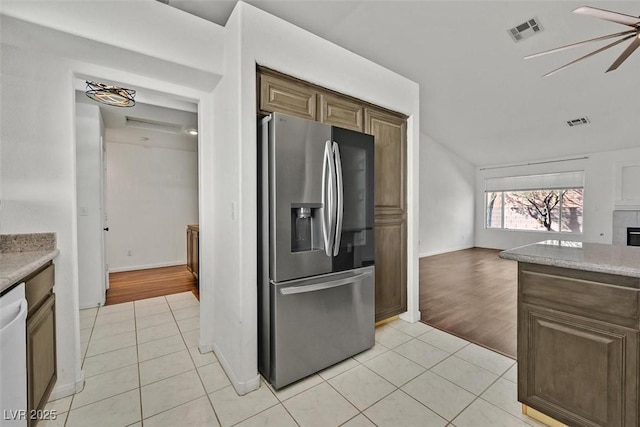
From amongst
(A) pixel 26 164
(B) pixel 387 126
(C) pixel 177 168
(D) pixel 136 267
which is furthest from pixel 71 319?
(C) pixel 177 168

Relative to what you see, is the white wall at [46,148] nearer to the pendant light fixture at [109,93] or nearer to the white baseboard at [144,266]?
the pendant light fixture at [109,93]

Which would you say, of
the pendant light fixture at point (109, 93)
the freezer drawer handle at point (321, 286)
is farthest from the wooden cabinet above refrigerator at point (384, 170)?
the pendant light fixture at point (109, 93)

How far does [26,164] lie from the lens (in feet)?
5.47

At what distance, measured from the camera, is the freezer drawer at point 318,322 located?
1.79m

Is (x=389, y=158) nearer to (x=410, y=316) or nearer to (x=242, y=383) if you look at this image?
(x=410, y=316)

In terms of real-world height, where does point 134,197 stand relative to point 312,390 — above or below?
above

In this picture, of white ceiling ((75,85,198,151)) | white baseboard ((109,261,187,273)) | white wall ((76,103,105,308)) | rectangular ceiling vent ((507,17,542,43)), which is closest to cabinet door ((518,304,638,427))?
rectangular ceiling vent ((507,17,542,43))

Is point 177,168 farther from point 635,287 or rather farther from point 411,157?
point 635,287

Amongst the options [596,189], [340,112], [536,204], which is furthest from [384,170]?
[536,204]

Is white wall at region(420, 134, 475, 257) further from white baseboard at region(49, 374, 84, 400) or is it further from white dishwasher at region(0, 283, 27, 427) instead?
white dishwasher at region(0, 283, 27, 427)

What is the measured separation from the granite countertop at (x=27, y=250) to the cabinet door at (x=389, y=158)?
2.37 meters

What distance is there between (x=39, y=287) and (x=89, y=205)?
8.19 feet

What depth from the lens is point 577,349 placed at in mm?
1359

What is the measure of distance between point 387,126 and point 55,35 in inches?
97.1
